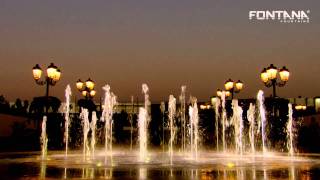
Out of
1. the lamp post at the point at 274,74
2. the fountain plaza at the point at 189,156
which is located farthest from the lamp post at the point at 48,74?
the lamp post at the point at 274,74

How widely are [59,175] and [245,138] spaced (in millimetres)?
32566

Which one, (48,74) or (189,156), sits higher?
(48,74)

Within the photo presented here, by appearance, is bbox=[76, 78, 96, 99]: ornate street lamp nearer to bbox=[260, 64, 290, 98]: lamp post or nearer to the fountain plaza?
the fountain plaza

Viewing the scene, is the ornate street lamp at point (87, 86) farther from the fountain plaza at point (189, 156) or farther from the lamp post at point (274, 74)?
the lamp post at point (274, 74)

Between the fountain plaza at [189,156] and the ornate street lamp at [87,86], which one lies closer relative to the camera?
the fountain plaza at [189,156]

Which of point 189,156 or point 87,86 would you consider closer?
point 189,156

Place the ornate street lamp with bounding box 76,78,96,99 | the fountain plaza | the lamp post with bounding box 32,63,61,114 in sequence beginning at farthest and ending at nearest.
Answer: the ornate street lamp with bounding box 76,78,96,99, the lamp post with bounding box 32,63,61,114, the fountain plaza

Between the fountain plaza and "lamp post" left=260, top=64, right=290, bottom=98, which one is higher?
"lamp post" left=260, top=64, right=290, bottom=98

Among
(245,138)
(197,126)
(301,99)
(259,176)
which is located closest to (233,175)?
(259,176)

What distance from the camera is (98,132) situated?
167 ft

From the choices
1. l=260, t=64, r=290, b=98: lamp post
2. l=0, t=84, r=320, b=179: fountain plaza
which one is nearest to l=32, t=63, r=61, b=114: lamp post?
l=0, t=84, r=320, b=179: fountain plaza

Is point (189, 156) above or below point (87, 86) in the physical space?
below

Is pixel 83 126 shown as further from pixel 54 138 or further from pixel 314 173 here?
pixel 314 173

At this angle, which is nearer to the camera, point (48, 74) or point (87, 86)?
point (48, 74)
